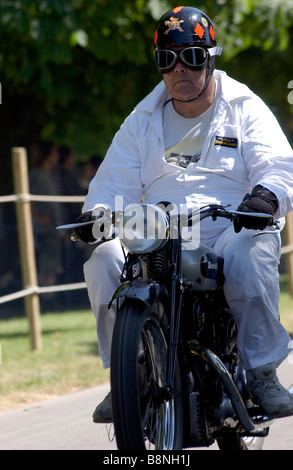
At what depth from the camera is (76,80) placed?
11.4 meters

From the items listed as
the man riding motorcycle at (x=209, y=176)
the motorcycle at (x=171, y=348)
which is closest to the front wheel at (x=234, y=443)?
the motorcycle at (x=171, y=348)

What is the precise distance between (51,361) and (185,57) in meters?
4.07

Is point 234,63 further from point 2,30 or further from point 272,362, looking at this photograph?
point 272,362

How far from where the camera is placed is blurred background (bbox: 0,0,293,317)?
916 centimetres

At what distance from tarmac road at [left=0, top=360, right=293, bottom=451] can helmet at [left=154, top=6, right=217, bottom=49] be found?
1.80 m

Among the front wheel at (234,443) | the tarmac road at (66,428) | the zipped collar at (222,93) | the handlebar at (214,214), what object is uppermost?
the zipped collar at (222,93)

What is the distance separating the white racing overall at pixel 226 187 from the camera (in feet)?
11.6

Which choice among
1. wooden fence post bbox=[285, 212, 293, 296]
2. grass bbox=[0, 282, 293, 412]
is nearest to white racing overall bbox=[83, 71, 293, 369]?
grass bbox=[0, 282, 293, 412]

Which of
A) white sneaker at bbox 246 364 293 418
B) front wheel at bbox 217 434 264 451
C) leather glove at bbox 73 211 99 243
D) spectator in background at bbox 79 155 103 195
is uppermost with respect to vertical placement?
leather glove at bbox 73 211 99 243

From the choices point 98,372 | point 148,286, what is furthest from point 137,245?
point 98,372

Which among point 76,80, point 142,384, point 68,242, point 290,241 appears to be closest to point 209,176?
point 142,384

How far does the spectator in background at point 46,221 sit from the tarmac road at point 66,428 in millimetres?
5420

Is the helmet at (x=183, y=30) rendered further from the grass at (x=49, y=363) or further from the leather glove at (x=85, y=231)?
the grass at (x=49, y=363)

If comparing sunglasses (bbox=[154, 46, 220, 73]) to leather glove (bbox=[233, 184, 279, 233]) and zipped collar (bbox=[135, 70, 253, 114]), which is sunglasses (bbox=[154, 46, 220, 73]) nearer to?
zipped collar (bbox=[135, 70, 253, 114])
